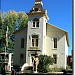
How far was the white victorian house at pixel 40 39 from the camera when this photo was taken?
87.1 ft

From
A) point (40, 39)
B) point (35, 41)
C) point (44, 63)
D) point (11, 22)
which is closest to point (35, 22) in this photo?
point (40, 39)

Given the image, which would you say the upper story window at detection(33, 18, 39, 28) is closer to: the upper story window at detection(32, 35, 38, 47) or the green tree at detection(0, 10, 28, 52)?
the upper story window at detection(32, 35, 38, 47)

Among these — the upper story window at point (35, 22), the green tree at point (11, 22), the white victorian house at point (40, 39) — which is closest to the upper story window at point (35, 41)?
the white victorian house at point (40, 39)

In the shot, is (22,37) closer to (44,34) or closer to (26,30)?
(26,30)

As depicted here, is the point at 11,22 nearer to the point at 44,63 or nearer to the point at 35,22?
the point at 35,22

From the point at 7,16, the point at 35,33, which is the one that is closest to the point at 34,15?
the point at 35,33

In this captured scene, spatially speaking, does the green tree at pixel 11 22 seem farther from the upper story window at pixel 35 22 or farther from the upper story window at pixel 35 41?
the upper story window at pixel 35 41

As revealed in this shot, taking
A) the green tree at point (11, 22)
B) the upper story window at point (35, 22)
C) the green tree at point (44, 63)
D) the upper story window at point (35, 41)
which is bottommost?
the green tree at point (44, 63)

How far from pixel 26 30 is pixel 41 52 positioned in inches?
143

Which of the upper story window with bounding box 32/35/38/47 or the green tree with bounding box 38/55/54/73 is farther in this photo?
the upper story window with bounding box 32/35/38/47

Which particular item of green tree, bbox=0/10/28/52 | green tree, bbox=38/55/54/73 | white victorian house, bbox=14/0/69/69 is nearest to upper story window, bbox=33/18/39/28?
white victorian house, bbox=14/0/69/69

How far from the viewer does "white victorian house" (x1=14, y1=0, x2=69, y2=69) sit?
2655cm

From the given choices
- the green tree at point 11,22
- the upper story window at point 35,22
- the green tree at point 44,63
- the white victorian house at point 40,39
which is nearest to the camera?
the green tree at point 44,63

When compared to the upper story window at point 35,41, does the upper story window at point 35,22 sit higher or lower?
higher
